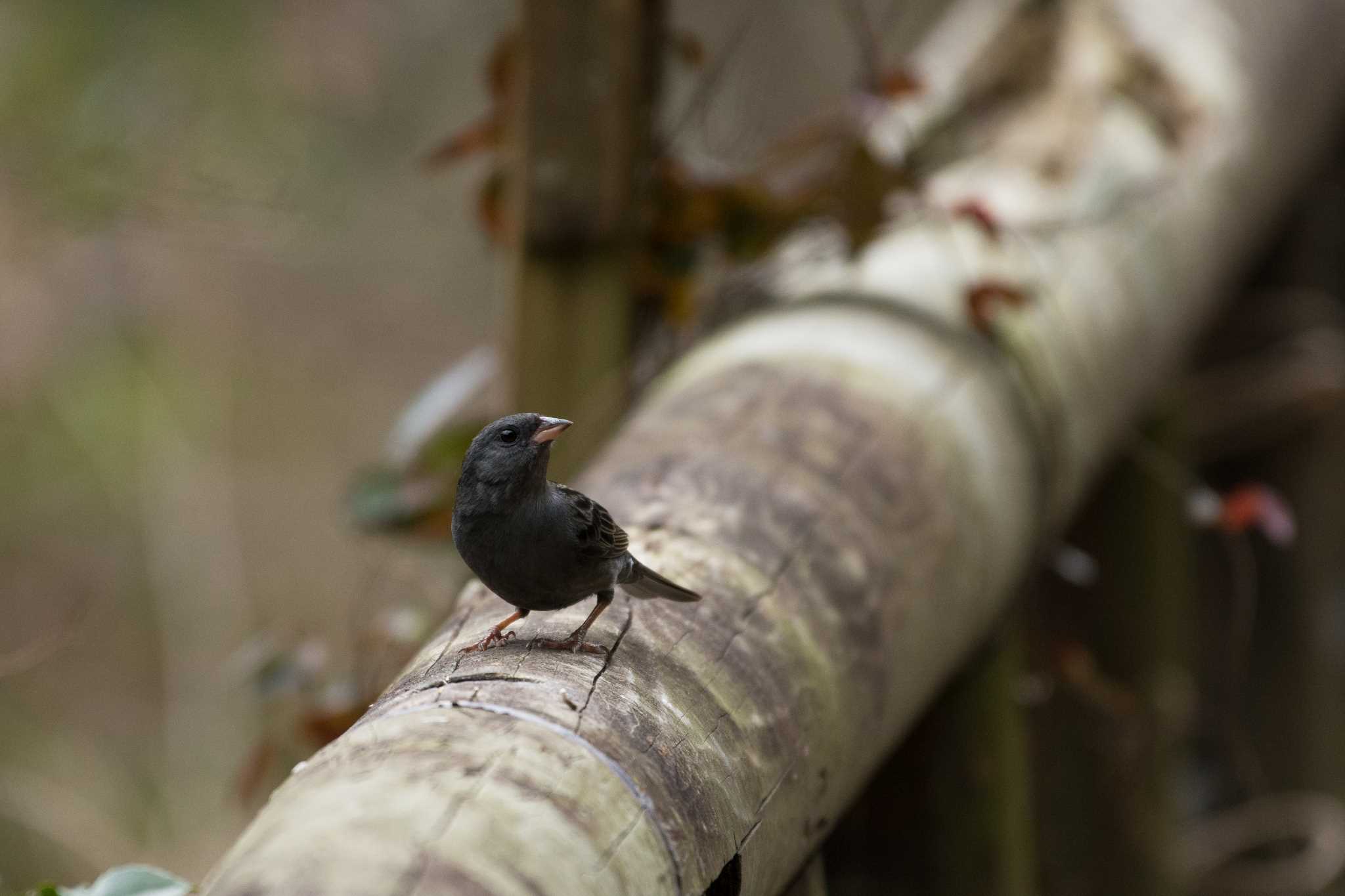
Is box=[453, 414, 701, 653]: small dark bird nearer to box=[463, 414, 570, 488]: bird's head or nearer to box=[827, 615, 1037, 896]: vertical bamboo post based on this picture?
box=[463, 414, 570, 488]: bird's head

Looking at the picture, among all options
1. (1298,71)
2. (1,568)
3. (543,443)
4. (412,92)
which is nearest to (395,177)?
(412,92)

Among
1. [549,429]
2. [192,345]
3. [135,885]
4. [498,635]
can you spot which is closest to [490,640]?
[498,635]

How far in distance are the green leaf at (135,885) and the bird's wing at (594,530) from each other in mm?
514

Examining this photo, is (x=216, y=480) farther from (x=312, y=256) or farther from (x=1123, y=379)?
(x=1123, y=379)

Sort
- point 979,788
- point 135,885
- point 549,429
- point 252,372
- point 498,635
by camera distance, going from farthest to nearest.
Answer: point 252,372
point 979,788
point 549,429
point 498,635
point 135,885

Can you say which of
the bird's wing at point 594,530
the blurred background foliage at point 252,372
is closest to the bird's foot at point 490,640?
the bird's wing at point 594,530

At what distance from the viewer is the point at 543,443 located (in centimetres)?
158

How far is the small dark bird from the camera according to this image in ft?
4.89

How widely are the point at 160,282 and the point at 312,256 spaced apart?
1112 mm

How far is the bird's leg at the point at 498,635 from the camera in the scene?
54.1 inches

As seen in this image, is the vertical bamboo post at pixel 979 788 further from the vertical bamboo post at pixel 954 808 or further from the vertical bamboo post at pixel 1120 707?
the vertical bamboo post at pixel 1120 707

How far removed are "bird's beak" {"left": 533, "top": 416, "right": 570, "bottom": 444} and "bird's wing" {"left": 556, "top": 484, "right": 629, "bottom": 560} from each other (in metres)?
0.07

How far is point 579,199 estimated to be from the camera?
7.97 feet

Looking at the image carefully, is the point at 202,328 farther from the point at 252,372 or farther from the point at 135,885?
the point at 135,885
